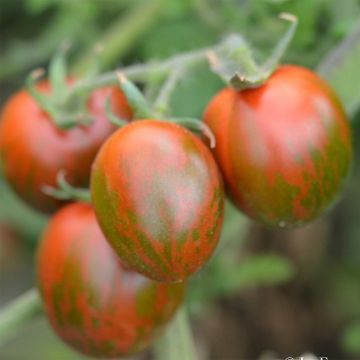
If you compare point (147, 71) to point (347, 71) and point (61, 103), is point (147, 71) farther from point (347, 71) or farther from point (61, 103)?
point (347, 71)

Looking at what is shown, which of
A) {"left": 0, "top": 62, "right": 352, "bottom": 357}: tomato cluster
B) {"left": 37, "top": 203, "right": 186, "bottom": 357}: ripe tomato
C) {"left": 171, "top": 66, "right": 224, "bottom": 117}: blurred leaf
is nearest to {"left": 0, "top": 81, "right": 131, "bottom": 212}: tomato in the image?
{"left": 0, "top": 62, "right": 352, "bottom": 357}: tomato cluster

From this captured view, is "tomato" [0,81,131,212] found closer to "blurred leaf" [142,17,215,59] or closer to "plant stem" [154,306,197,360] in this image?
"plant stem" [154,306,197,360]

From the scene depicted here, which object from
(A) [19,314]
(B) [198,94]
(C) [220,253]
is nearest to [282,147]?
(A) [19,314]

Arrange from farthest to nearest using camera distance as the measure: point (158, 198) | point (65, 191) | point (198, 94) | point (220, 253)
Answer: point (220, 253) → point (198, 94) → point (65, 191) → point (158, 198)

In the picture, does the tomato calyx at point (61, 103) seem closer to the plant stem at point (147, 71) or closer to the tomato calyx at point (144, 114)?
the plant stem at point (147, 71)

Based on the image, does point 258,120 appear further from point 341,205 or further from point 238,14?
point 341,205

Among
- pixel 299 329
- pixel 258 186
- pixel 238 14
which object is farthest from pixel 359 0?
pixel 299 329
